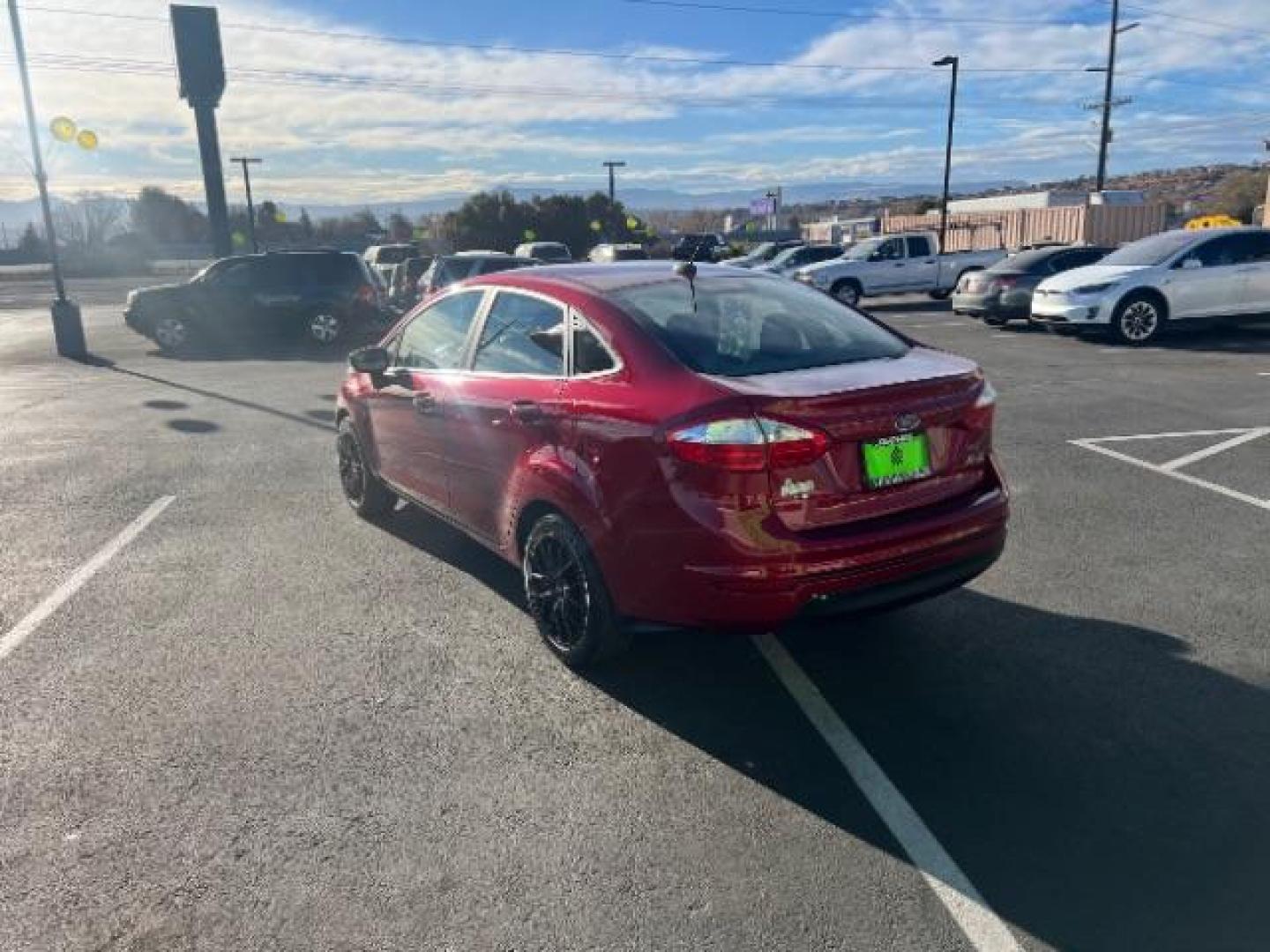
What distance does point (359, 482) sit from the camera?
6.29 m

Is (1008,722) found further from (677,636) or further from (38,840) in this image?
(38,840)

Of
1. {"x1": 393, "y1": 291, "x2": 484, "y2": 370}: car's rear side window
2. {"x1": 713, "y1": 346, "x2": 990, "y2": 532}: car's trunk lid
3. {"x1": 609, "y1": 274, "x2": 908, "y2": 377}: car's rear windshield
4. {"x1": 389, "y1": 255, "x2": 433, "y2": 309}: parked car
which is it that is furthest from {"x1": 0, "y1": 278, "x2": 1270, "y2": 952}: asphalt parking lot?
{"x1": 389, "y1": 255, "x2": 433, "y2": 309}: parked car

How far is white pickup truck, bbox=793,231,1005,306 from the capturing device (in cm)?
2306

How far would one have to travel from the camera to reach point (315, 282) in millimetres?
17297

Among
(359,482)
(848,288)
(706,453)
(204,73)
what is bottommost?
(359,482)

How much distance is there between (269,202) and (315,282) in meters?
84.4

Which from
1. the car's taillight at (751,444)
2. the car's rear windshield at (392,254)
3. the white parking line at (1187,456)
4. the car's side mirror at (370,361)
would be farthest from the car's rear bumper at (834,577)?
the car's rear windshield at (392,254)

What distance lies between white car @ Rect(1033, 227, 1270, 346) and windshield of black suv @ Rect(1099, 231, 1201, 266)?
0.02 meters

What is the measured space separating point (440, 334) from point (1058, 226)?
41.4 metres

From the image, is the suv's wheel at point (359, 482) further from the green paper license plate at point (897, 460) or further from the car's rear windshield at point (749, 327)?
the green paper license plate at point (897, 460)

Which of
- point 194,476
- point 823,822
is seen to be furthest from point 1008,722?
point 194,476

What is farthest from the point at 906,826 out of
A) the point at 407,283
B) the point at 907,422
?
the point at 407,283

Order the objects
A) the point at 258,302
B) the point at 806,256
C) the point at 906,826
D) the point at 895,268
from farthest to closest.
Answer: the point at 806,256, the point at 895,268, the point at 258,302, the point at 906,826

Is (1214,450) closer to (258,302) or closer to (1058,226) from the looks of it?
(258,302)
